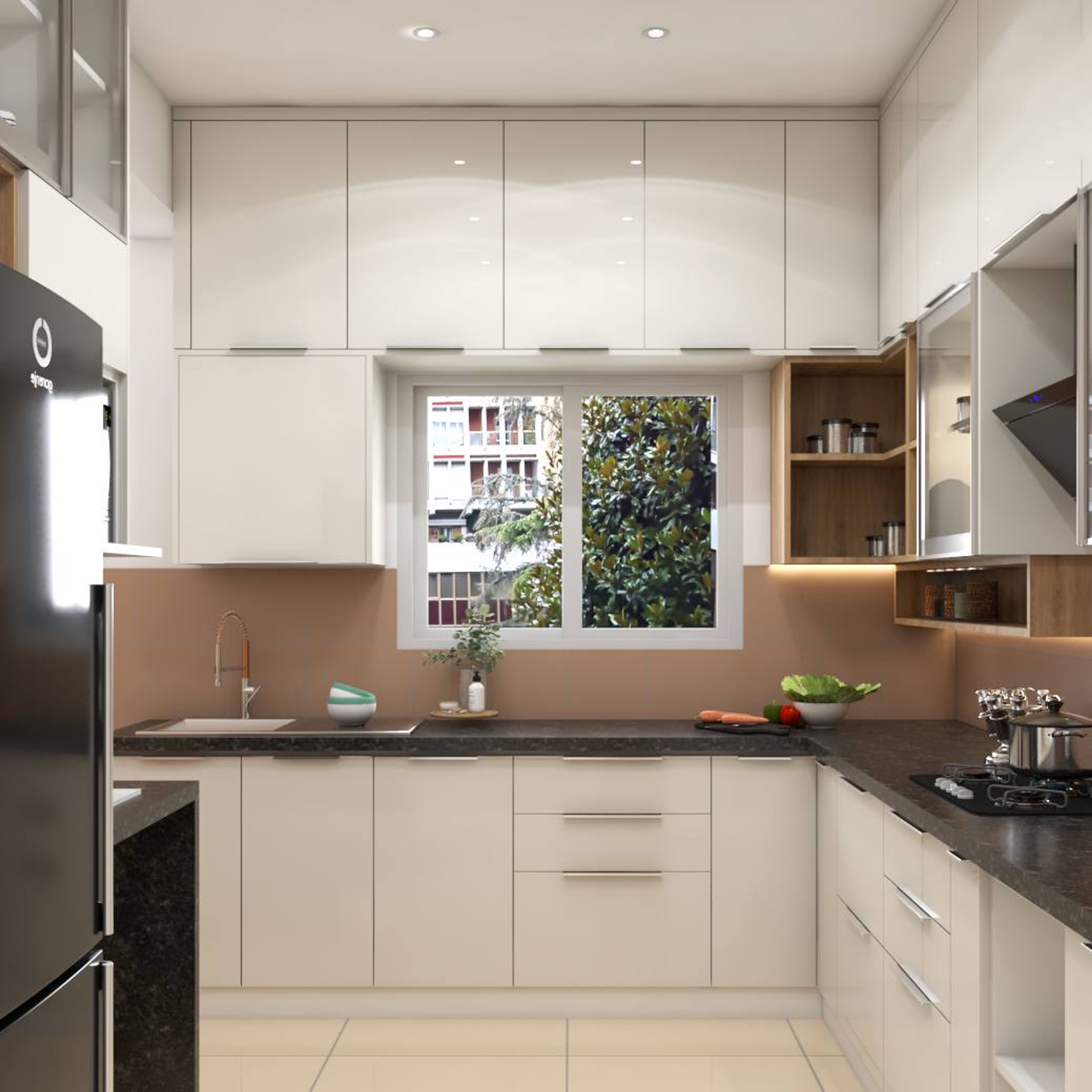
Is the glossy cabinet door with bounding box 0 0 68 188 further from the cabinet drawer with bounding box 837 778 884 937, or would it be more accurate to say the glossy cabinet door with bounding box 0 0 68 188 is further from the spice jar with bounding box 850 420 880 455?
the spice jar with bounding box 850 420 880 455

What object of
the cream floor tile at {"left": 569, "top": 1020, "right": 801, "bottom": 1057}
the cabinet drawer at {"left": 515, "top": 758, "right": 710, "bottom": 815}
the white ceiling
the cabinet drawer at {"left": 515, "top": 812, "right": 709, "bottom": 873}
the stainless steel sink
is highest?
the white ceiling

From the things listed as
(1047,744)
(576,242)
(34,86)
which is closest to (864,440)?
(576,242)

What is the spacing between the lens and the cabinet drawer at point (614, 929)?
369cm

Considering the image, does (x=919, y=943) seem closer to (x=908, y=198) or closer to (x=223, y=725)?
(x=908, y=198)

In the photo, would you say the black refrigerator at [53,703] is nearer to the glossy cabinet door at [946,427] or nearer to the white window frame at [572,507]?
the glossy cabinet door at [946,427]

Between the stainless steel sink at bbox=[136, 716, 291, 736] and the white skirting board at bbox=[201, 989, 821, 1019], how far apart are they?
0.85 m

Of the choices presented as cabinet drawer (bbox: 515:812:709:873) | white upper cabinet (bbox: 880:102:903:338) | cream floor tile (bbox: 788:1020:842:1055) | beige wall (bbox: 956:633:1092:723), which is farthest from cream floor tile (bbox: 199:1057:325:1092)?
white upper cabinet (bbox: 880:102:903:338)

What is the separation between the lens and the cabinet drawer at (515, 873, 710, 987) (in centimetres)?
369

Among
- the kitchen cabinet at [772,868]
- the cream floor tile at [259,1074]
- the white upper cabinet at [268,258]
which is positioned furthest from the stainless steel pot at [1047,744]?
the white upper cabinet at [268,258]

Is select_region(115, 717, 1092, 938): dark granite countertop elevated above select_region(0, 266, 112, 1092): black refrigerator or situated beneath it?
situated beneath

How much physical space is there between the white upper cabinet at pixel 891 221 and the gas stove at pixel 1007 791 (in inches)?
58.0

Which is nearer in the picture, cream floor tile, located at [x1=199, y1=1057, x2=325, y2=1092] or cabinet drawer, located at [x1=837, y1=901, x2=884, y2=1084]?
cabinet drawer, located at [x1=837, y1=901, x2=884, y2=1084]

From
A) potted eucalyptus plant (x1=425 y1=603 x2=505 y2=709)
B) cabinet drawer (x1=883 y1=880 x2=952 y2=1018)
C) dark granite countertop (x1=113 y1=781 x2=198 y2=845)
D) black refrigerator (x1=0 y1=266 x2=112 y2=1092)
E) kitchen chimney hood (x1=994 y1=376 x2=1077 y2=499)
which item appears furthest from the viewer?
potted eucalyptus plant (x1=425 y1=603 x2=505 y2=709)

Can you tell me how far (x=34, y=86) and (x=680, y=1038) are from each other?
306 centimetres
